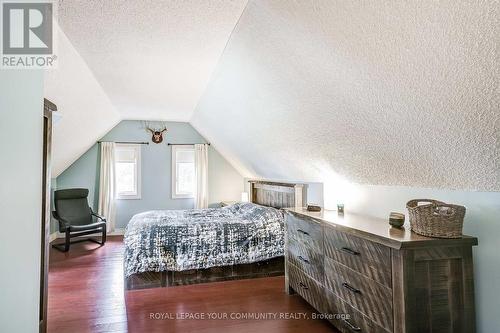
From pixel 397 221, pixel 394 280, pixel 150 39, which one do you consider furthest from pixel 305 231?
pixel 150 39

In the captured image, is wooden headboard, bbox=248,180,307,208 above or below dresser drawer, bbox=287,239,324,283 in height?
above

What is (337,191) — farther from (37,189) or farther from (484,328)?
(37,189)

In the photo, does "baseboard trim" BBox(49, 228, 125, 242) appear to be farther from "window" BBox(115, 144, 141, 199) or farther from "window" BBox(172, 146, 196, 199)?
"window" BBox(172, 146, 196, 199)

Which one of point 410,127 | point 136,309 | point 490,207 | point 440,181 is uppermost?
point 410,127

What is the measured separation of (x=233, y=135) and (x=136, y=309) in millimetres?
2600

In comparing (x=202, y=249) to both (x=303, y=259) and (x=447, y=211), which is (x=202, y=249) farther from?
(x=447, y=211)

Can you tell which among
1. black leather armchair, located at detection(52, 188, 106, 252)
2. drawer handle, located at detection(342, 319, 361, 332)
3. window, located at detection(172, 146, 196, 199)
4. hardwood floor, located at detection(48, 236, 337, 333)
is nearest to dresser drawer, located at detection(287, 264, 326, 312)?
hardwood floor, located at detection(48, 236, 337, 333)

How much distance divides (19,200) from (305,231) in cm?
226

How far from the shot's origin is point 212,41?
2.49m

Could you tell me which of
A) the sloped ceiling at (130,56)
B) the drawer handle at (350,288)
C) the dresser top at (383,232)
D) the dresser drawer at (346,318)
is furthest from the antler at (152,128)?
the drawer handle at (350,288)

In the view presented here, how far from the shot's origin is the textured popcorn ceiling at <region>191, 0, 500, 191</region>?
127 cm

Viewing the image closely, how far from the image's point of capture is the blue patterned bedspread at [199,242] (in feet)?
11.0

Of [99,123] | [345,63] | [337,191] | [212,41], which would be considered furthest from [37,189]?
[99,123]

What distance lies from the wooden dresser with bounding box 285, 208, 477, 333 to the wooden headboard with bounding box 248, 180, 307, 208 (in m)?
1.61
